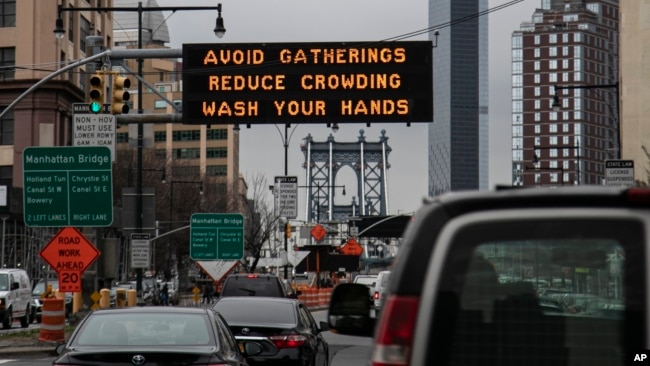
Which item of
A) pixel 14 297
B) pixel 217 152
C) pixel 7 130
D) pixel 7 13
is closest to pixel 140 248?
pixel 14 297

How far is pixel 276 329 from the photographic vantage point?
1753 centimetres

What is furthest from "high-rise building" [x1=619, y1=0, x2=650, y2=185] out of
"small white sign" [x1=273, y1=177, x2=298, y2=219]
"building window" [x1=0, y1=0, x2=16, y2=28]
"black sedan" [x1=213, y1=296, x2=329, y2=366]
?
"black sedan" [x1=213, y1=296, x2=329, y2=366]

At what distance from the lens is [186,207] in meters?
104

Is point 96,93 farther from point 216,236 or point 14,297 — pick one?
point 216,236

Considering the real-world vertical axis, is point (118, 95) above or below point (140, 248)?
above

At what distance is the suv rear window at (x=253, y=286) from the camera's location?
34.0 m

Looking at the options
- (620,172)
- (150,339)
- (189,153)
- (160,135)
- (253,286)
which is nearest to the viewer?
(150,339)

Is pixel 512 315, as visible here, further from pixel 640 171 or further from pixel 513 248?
pixel 640 171

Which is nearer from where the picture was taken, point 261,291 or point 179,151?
point 261,291

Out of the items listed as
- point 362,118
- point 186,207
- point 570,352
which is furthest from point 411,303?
point 186,207

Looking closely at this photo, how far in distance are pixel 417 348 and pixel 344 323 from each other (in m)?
1.56

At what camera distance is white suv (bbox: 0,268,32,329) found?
135ft

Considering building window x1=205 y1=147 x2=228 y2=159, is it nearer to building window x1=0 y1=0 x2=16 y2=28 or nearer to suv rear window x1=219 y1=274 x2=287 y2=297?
building window x1=0 y1=0 x2=16 y2=28

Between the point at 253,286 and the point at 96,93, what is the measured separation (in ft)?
26.4
